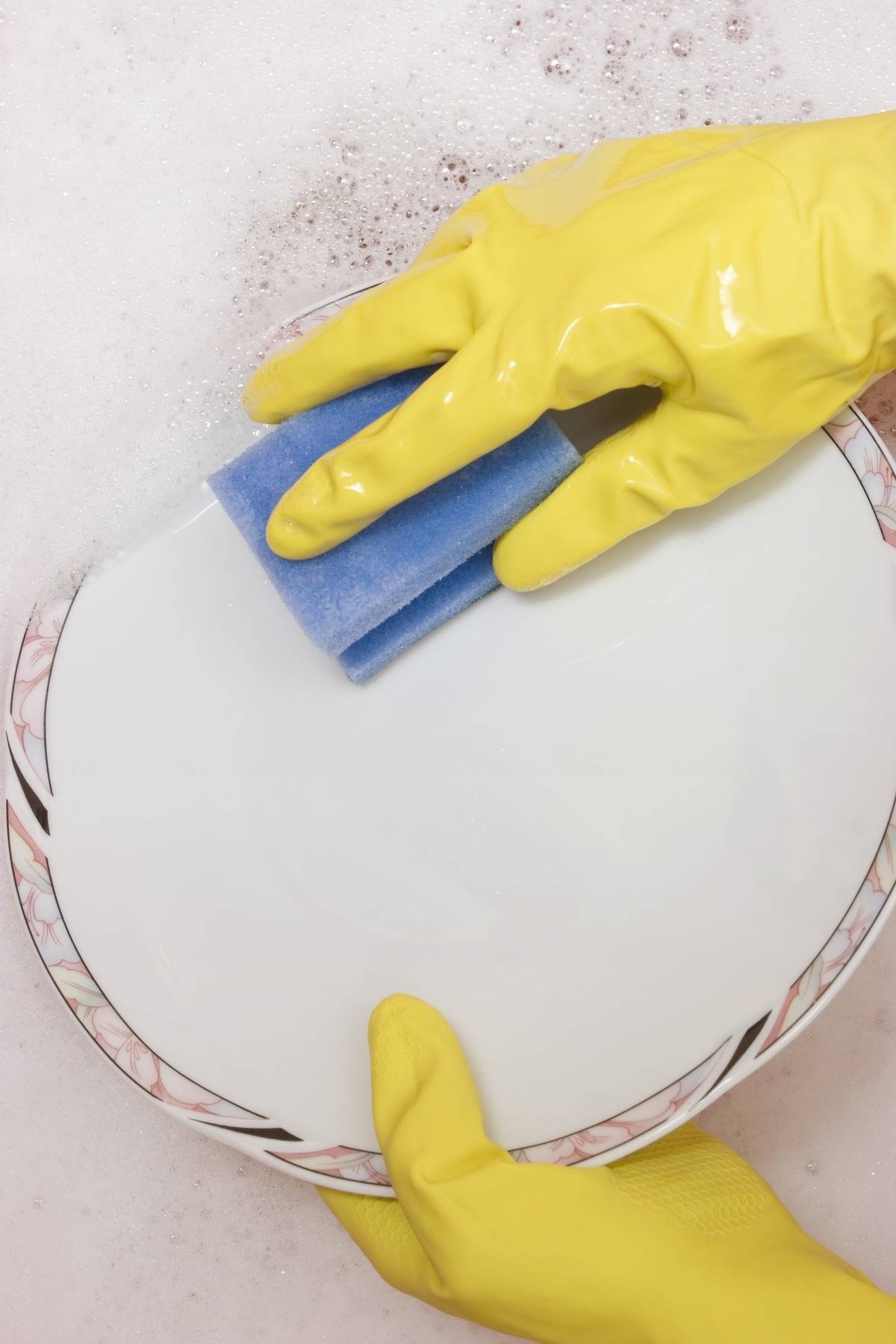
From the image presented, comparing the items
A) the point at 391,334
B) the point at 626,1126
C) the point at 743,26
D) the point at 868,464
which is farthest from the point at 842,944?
the point at 743,26

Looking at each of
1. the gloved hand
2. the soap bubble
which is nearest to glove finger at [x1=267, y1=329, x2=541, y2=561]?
the gloved hand

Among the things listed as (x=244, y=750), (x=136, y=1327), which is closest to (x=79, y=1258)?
(x=136, y=1327)

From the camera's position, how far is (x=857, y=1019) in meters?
0.63

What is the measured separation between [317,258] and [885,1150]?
0.66 meters

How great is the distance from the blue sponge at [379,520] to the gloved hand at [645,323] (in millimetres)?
13

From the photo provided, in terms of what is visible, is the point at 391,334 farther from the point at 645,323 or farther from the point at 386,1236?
the point at 386,1236

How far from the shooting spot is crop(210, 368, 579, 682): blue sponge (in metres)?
0.46

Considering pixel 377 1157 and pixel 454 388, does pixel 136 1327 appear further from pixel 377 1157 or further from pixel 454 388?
pixel 454 388

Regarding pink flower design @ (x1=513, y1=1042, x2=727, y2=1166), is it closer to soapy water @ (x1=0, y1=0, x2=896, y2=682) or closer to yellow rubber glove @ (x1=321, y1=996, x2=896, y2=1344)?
yellow rubber glove @ (x1=321, y1=996, x2=896, y2=1344)

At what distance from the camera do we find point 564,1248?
18.2 inches

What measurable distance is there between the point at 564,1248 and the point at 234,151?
646mm

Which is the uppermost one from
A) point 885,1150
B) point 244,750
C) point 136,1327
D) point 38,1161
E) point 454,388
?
point 454,388

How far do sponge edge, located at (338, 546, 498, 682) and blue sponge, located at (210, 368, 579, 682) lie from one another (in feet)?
0.07

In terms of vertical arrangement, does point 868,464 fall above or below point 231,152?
below
